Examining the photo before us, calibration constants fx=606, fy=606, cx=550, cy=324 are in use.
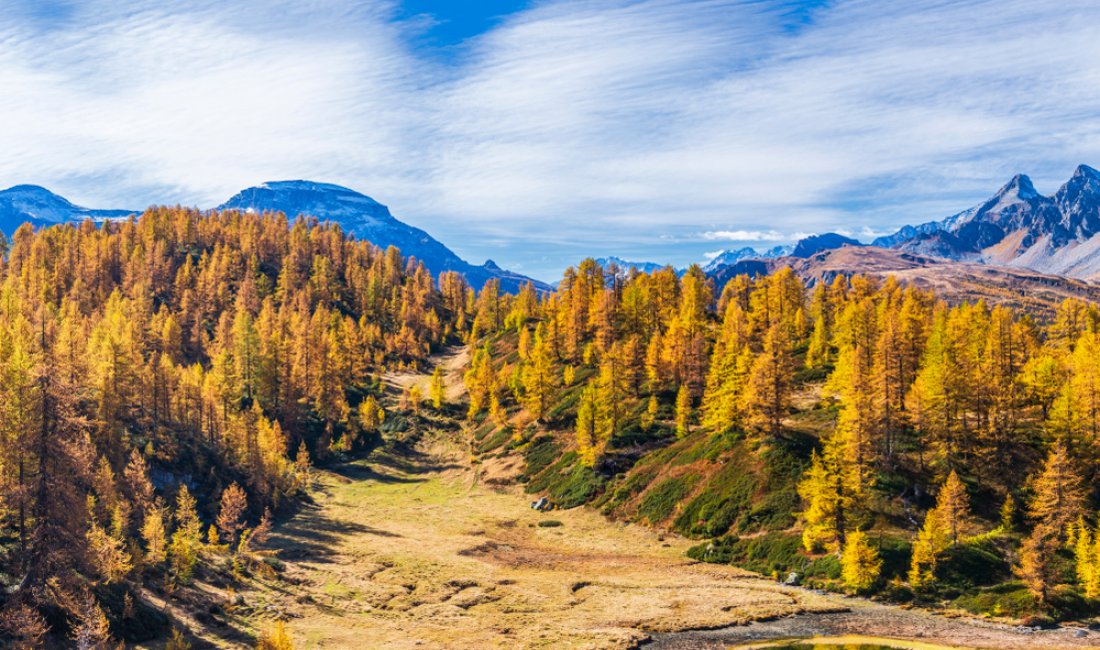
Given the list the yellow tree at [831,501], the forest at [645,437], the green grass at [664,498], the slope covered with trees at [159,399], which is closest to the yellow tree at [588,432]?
the forest at [645,437]

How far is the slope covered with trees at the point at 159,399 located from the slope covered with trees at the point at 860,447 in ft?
121

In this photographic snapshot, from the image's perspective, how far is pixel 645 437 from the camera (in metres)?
86.6

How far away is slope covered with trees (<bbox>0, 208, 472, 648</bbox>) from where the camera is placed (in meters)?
33.8

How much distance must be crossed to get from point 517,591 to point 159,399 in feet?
187

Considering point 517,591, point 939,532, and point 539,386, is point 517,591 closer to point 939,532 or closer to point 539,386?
point 939,532

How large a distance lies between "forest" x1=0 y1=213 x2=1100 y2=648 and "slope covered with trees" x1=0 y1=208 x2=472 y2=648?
283mm

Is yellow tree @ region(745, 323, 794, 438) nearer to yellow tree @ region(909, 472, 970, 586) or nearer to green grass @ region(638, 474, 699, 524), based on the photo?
green grass @ region(638, 474, 699, 524)

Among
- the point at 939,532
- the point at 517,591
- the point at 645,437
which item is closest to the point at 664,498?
the point at 645,437

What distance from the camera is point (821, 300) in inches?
4651

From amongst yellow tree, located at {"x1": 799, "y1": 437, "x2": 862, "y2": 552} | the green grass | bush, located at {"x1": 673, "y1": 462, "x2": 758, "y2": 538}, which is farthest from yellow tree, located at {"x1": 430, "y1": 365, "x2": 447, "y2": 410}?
yellow tree, located at {"x1": 799, "y1": 437, "x2": 862, "y2": 552}

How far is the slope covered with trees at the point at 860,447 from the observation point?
48750 millimetres

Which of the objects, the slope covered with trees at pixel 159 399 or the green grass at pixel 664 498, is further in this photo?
the green grass at pixel 664 498

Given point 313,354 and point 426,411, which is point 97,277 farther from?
point 426,411

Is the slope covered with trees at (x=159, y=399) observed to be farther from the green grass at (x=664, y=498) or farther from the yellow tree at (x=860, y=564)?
the yellow tree at (x=860, y=564)
